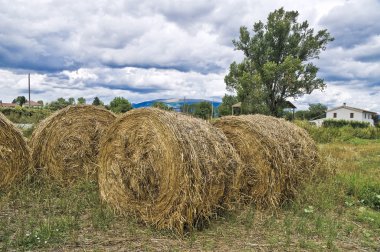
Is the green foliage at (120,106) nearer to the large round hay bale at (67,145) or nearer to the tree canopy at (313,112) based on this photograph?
the large round hay bale at (67,145)

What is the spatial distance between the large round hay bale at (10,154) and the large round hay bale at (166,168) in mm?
2163

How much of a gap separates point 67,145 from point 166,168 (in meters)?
3.47

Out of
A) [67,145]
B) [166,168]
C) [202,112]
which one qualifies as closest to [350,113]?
[202,112]

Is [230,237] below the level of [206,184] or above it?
below

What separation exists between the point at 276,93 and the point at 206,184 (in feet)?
136

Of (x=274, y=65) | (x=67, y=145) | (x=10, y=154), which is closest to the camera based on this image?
(x=10, y=154)

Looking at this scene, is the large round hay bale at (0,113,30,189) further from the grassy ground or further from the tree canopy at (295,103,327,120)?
the tree canopy at (295,103,327,120)

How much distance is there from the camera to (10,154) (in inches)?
296

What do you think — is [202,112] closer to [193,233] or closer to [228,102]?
[193,233]

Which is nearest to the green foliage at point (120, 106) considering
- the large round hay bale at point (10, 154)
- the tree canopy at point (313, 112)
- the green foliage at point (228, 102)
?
the large round hay bale at point (10, 154)

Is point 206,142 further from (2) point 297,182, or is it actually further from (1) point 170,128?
(2) point 297,182

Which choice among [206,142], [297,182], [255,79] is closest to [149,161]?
[206,142]

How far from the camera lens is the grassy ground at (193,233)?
4.78 m

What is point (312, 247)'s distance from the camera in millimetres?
4902
